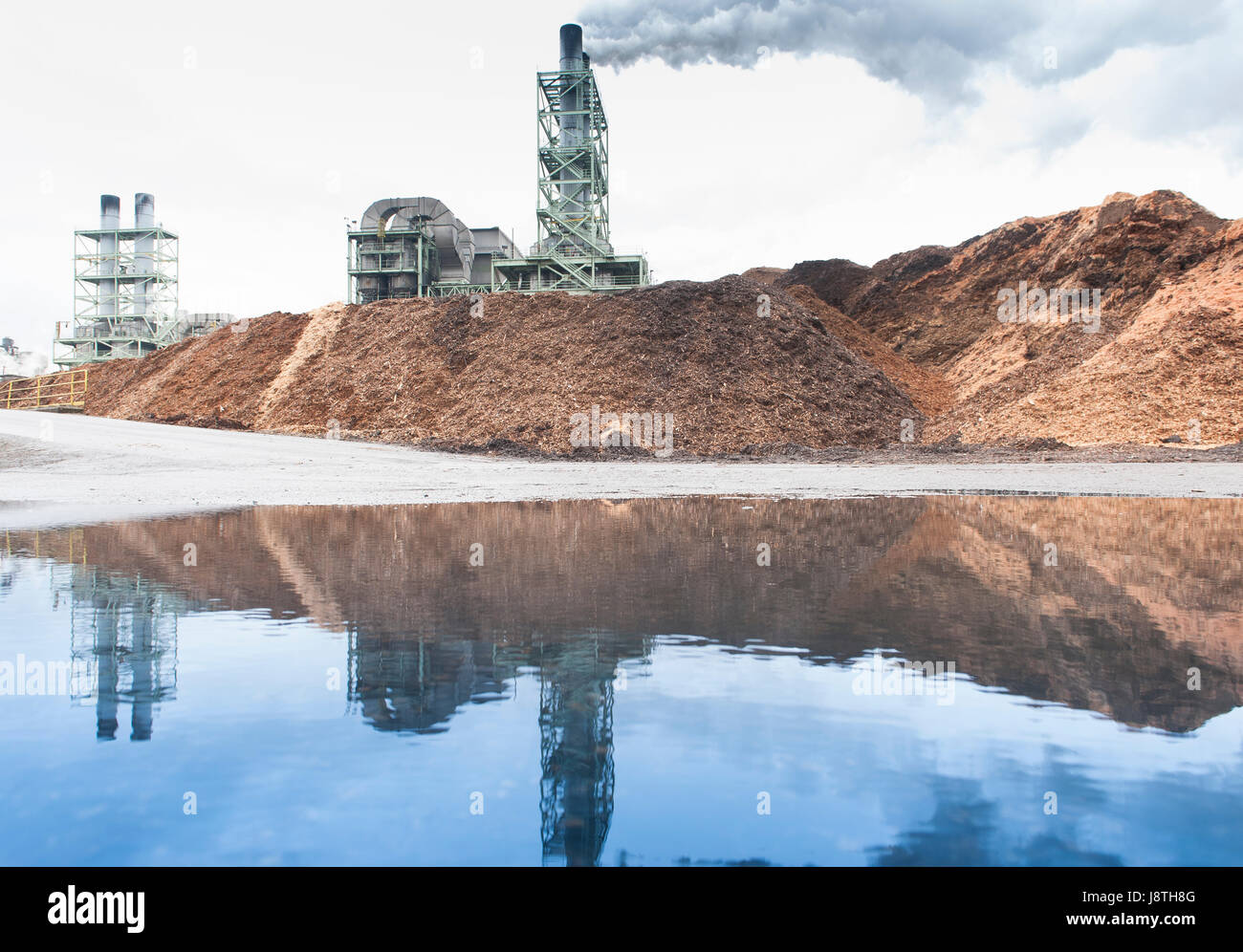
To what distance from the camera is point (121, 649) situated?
502 centimetres

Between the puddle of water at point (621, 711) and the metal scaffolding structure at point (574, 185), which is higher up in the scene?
the metal scaffolding structure at point (574, 185)

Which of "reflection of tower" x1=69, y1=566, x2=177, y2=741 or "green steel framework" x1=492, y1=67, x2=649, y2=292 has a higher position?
"green steel framework" x1=492, y1=67, x2=649, y2=292

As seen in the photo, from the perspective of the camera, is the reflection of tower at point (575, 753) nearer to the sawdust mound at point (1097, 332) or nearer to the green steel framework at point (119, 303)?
the sawdust mound at point (1097, 332)

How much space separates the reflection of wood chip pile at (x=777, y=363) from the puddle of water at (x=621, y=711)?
26687 millimetres

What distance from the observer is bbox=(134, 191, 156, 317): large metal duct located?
80.0 m

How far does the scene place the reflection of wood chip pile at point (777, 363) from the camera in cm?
3262

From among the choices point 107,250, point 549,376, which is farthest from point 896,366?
point 107,250
